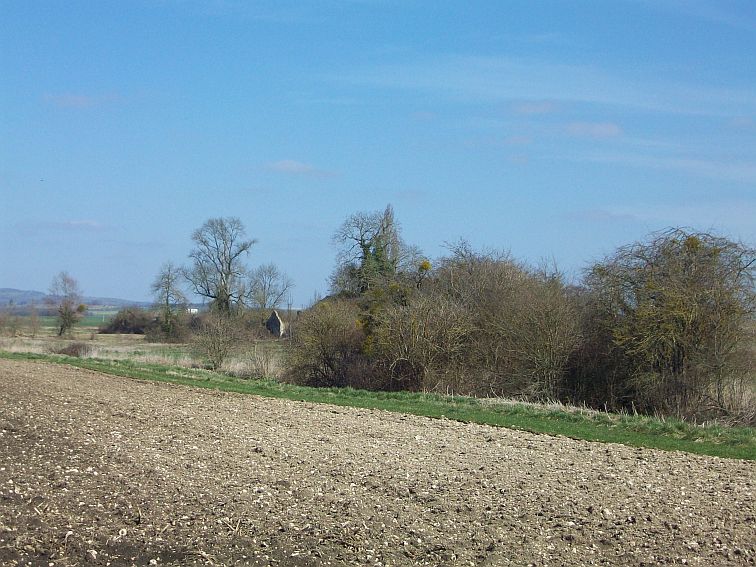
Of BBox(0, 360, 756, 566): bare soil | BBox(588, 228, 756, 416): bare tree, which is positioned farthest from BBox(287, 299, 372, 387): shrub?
BBox(0, 360, 756, 566): bare soil

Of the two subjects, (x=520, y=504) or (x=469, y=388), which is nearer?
(x=520, y=504)

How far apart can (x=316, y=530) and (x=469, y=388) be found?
63.4 ft

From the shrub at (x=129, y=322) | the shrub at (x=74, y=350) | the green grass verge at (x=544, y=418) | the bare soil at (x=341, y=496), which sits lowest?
the bare soil at (x=341, y=496)

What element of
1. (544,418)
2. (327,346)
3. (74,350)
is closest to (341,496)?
(544,418)

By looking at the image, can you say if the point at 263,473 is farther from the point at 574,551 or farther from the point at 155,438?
the point at 574,551

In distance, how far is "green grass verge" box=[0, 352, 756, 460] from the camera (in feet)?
46.5

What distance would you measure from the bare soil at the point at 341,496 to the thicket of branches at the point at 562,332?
32.3 ft

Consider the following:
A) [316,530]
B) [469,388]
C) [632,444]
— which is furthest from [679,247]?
[316,530]

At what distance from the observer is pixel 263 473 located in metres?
10.5

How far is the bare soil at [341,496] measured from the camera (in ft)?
26.1

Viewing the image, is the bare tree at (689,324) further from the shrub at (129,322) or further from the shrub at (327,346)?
the shrub at (129,322)

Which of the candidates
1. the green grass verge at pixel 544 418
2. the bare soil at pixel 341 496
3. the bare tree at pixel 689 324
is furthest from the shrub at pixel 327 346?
the bare soil at pixel 341 496

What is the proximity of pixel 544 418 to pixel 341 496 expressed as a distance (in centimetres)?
897

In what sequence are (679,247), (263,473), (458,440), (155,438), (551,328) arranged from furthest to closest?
(551,328) → (679,247) → (458,440) → (155,438) → (263,473)
